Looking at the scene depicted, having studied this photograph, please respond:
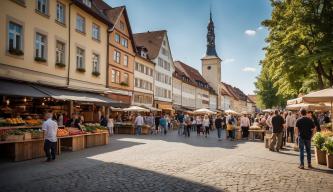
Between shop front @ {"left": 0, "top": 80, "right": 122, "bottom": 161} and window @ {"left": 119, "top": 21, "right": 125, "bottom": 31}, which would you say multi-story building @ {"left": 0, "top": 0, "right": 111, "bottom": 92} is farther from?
window @ {"left": 119, "top": 21, "right": 125, "bottom": 31}

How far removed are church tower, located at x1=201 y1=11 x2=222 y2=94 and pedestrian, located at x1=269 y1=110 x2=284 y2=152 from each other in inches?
2577

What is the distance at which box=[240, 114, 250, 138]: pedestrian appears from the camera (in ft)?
80.7

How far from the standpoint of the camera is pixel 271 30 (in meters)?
27.0

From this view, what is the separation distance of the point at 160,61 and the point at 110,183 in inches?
1726

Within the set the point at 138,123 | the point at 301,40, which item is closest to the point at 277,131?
the point at 301,40

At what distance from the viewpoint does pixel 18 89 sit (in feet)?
56.9

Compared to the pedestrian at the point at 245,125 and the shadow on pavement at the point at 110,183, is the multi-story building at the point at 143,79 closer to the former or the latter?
the pedestrian at the point at 245,125

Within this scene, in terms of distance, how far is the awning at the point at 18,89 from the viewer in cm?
1613

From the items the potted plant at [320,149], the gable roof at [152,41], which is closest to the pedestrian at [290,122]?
the potted plant at [320,149]

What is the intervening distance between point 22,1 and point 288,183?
18.4m

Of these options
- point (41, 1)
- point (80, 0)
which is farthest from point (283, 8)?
point (41, 1)

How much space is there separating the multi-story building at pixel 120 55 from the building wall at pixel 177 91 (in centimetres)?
1905

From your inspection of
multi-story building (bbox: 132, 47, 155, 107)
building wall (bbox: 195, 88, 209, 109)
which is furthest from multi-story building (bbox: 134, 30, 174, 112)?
building wall (bbox: 195, 88, 209, 109)

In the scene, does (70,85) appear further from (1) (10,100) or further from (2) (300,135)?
(2) (300,135)
